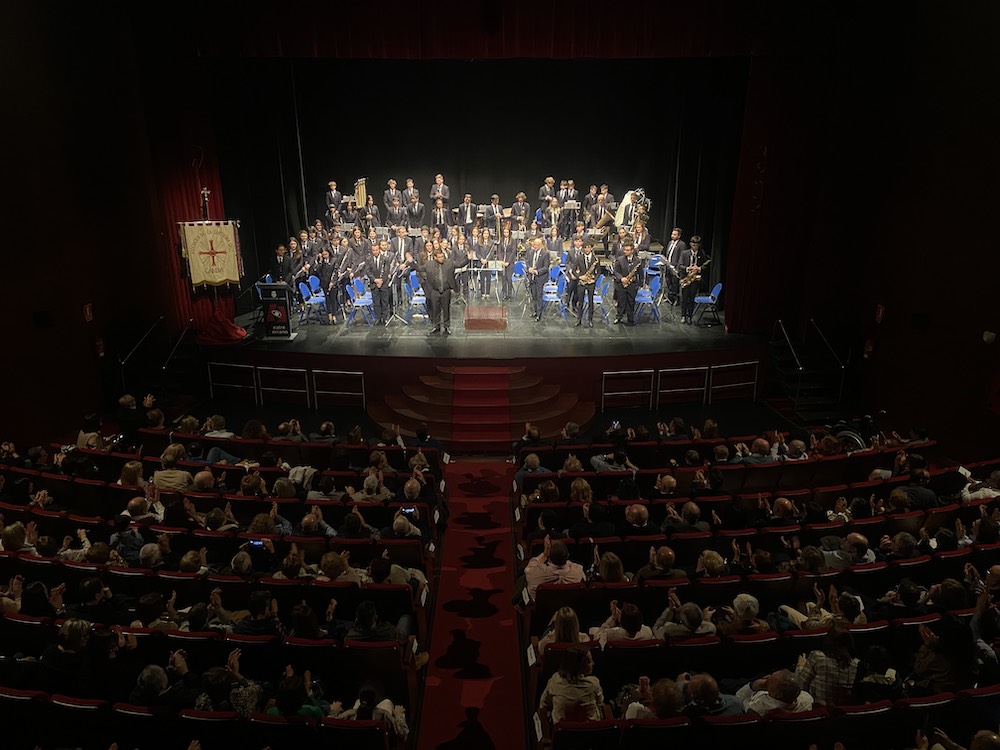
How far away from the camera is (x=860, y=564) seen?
6.09m

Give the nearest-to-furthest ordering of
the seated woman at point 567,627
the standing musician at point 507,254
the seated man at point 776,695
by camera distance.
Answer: the seated man at point 776,695, the seated woman at point 567,627, the standing musician at point 507,254

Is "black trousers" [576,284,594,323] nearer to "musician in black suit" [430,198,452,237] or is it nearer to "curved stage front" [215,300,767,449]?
"curved stage front" [215,300,767,449]

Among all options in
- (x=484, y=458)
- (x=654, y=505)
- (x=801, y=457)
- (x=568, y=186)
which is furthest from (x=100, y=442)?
(x=568, y=186)

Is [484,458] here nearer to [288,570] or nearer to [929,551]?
[288,570]

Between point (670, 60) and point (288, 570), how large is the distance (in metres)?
13.3

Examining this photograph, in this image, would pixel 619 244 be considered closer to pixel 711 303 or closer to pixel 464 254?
pixel 711 303

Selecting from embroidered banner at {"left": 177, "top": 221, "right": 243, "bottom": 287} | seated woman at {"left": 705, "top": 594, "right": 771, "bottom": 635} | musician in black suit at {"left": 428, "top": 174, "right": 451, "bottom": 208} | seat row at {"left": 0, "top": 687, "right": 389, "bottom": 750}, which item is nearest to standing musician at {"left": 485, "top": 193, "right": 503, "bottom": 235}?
musician in black suit at {"left": 428, "top": 174, "right": 451, "bottom": 208}

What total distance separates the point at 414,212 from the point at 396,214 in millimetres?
401

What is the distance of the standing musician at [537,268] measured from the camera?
12.8 metres

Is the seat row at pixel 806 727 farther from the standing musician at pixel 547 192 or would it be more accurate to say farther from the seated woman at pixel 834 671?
the standing musician at pixel 547 192

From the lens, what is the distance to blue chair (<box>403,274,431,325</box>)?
13.1 m

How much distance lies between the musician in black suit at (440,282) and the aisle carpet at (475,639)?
13.6 ft

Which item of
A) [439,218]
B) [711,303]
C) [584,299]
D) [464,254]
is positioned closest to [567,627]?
[464,254]

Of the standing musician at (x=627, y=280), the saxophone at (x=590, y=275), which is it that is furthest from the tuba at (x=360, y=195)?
the standing musician at (x=627, y=280)
